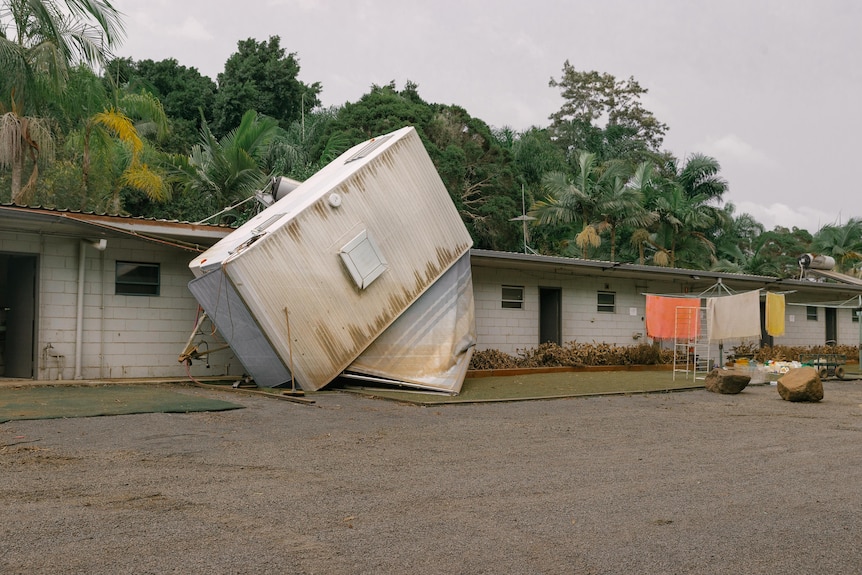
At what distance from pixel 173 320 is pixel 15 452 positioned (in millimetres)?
7969

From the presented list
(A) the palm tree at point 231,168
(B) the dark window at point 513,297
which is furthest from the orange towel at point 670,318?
(A) the palm tree at point 231,168

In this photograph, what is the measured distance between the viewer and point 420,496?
5723mm

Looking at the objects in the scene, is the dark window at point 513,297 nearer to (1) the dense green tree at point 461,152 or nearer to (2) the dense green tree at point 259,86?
(1) the dense green tree at point 461,152

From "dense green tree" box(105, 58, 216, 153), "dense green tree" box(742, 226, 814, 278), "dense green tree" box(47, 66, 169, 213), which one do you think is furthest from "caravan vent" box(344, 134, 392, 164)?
"dense green tree" box(742, 226, 814, 278)

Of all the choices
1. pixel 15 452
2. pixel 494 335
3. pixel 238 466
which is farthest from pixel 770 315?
pixel 15 452

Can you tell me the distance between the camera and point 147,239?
13242mm

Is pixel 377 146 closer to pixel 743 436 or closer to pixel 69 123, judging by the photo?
pixel 743 436

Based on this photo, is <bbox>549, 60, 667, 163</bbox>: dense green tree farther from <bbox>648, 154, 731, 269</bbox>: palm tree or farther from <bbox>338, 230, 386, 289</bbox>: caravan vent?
<bbox>338, 230, 386, 289</bbox>: caravan vent

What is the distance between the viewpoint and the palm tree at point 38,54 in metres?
13.3

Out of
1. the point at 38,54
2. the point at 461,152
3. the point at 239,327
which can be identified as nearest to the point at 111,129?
the point at 38,54

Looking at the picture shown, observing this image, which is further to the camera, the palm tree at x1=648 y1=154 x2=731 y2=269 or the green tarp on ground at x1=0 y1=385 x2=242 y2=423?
the palm tree at x1=648 y1=154 x2=731 y2=269

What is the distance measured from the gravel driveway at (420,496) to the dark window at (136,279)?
5490mm

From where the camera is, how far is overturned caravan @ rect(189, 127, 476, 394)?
11.9m

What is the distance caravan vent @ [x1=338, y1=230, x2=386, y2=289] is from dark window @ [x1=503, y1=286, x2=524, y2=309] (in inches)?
270
